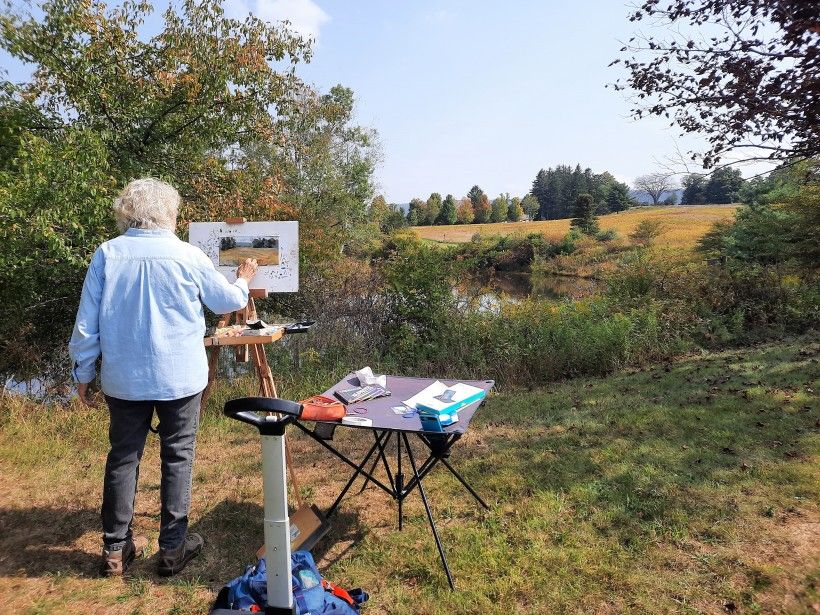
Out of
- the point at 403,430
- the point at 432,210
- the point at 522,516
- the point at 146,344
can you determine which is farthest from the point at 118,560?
the point at 432,210

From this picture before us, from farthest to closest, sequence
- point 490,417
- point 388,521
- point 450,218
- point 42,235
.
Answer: point 450,218 → point 490,417 → point 42,235 → point 388,521

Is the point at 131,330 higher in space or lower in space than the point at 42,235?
lower

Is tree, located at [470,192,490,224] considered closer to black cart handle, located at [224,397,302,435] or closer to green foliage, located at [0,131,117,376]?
green foliage, located at [0,131,117,376]

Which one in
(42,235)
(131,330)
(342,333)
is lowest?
(342,333)

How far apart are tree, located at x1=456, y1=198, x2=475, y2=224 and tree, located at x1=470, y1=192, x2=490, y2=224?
1.17 m

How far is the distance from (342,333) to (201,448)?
306cm

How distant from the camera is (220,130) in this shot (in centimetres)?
567

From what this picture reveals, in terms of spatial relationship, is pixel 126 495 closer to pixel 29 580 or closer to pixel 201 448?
pixel 29 580

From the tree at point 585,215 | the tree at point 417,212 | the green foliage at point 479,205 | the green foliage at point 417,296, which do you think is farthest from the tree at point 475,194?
the green foliage at point 417,296

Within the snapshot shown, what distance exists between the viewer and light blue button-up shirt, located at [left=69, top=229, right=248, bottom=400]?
2295 mm

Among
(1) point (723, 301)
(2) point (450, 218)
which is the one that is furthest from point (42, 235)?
(2) point (450, 218)

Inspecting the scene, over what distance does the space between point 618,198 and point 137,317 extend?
54.8 metres

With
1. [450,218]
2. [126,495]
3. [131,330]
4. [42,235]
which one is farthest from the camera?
[450,218]

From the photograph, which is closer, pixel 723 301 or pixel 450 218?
pixel 723 301
